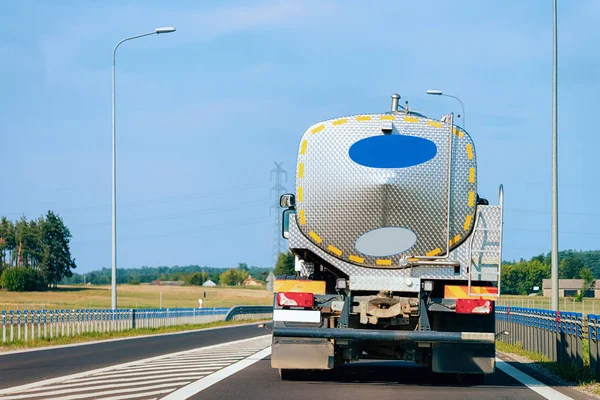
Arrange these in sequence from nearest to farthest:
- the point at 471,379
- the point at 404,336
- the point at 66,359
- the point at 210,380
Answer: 1. the point at 404,336
2. the point at 210,380
3. the point at 471,379
4. the point at 66,359

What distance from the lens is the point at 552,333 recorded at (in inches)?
865

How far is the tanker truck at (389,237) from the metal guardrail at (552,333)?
3706 millimetres

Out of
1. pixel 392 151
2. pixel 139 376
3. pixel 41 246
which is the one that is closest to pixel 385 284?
pixel 392 151

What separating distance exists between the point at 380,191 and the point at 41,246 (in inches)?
5755

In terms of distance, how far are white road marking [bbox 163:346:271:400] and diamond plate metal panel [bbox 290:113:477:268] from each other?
262 centimetres

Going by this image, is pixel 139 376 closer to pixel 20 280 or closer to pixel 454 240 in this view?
pixel 454 240

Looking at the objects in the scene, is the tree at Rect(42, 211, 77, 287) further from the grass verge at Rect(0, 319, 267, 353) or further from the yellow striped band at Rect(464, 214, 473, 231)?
the yellow striped band at Rect(464, 214, 473, 231)

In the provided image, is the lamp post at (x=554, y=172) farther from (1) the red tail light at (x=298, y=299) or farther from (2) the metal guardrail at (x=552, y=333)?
(1) the red tail light at (x=298, y=299)

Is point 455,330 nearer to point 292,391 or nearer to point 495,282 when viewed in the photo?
point 495,282

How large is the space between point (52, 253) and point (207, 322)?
103 meters

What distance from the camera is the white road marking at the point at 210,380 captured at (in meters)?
13.4

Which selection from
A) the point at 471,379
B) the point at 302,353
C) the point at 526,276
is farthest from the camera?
the point at 526,276

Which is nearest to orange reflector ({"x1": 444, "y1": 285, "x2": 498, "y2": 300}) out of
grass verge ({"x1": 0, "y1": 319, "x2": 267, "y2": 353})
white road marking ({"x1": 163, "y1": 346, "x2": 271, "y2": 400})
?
white road marking ({"x1": 163, "y1": 346, "x2": 271, "y2": 400})

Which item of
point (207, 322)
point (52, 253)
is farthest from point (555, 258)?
point (52, 253)
